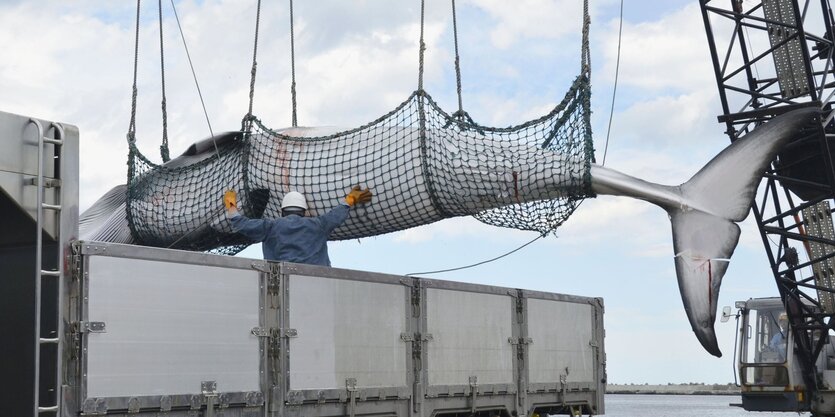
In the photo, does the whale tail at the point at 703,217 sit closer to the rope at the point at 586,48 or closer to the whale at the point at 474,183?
the whale at the point at 474,183

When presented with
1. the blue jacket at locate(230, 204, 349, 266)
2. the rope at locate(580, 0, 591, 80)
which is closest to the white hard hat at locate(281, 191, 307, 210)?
the blue jacket at locate(230, 204, 349, 266)

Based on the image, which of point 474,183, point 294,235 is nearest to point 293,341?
point 294,235

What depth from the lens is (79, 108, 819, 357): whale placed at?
1246 centimetres

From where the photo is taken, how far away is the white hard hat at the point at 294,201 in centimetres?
1199

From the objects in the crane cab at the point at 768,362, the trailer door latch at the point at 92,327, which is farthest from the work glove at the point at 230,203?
the crane cab at the point at 768,362

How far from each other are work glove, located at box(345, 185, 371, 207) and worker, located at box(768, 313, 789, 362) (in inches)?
610

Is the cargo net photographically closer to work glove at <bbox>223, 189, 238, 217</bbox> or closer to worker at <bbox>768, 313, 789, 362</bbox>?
work glove at <bbox>223, 189, 238, 217</bbox>

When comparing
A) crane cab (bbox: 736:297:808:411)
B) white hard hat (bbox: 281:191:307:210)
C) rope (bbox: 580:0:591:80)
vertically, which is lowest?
crane cab (bbox: 736:297:808:411)

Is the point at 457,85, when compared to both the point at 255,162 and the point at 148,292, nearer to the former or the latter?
the point at 255,162

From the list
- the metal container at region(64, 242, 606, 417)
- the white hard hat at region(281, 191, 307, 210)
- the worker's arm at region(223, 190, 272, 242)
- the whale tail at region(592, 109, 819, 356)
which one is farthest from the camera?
the whale tail at region(592, 109, 819, 356)

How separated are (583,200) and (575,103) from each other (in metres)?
1.11

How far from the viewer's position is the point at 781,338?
25.5 metres

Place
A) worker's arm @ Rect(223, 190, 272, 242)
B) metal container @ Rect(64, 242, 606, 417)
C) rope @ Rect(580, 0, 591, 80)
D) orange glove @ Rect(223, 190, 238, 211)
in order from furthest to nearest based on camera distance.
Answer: rope @ Rect(580, 0, 591, 80) → orange glove @ Rect(223, 190, 238, 211) → worker's arm @ Rect(223, 190, 272, 242) → metal container @ Rect(64, 242, 606, 417)

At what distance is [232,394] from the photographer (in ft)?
29.6
